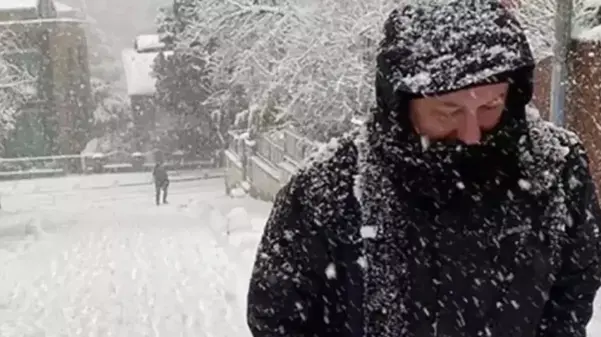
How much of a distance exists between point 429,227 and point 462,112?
15cm

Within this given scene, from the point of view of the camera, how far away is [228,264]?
21.5ft

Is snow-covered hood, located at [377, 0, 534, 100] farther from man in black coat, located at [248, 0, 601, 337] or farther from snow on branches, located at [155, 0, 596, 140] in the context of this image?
snow on branches, located at [155, 0, 596, 140]

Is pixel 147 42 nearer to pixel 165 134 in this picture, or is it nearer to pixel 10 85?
pixel 165 134

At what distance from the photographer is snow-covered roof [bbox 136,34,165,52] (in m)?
19.5

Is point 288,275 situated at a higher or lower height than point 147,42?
higher

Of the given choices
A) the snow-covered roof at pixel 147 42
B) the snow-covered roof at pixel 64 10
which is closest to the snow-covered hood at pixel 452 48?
the snow-covered roof at pixel 147 42

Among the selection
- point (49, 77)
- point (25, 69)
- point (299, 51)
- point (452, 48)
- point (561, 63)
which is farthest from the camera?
point (49, 77)

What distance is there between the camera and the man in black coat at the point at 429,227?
107cm

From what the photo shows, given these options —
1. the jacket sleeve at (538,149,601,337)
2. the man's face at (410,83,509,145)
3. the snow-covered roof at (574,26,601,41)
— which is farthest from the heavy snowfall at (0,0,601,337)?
the jacket sleeve at (538,149,601,337)

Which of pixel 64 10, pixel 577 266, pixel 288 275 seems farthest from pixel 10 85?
pixel 577 266

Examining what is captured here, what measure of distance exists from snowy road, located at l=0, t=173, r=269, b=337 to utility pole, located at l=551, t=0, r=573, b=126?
190 cm

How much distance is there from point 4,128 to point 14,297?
1171cm

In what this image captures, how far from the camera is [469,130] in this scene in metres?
1.03

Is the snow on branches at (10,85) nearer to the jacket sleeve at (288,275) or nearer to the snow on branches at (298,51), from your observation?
the snow on branches at (298,51)
